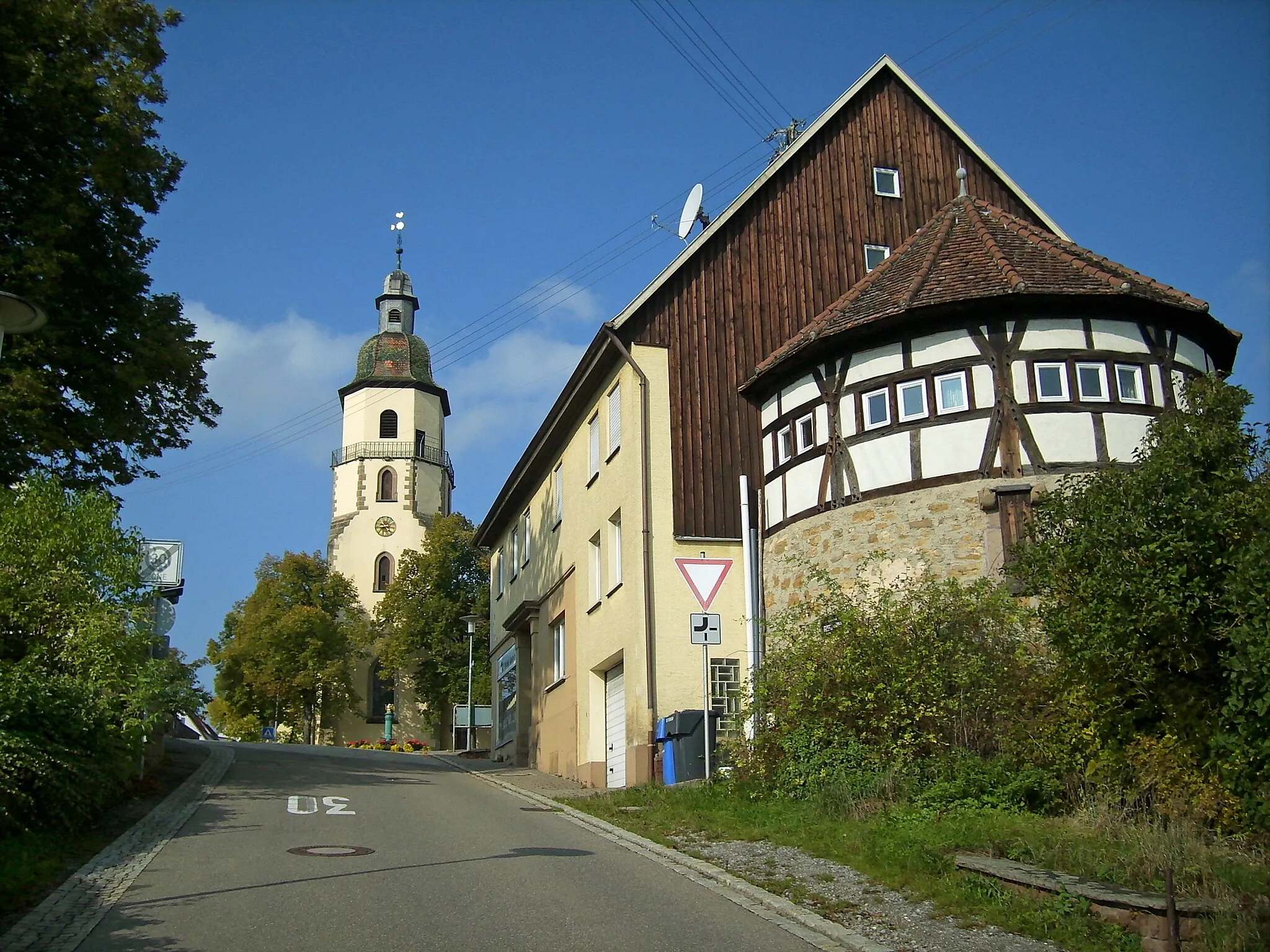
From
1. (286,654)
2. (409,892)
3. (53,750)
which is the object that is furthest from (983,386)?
(286,654)

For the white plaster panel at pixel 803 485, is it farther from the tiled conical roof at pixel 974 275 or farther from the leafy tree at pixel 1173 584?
the leafy tree at pixel 1173 584

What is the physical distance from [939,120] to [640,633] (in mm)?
11603

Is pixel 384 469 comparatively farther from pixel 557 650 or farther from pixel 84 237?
pixel 84 237

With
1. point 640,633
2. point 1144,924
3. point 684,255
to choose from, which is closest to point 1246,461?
point 1144,924

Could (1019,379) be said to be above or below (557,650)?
above

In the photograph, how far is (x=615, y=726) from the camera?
23438 mm

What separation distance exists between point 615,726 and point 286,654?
39.5m

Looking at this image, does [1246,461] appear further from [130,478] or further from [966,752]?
[130,478]

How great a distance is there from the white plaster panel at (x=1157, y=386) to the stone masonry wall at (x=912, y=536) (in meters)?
1.98

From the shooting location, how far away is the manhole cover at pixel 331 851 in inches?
463

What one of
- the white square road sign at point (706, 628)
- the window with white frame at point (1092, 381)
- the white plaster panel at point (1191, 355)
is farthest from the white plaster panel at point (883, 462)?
the white square road sign at point (706, 628)

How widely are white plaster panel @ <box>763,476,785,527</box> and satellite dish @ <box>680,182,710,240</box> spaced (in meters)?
7.25

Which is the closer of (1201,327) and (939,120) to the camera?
(1201,327)

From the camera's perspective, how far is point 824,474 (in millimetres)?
18672
